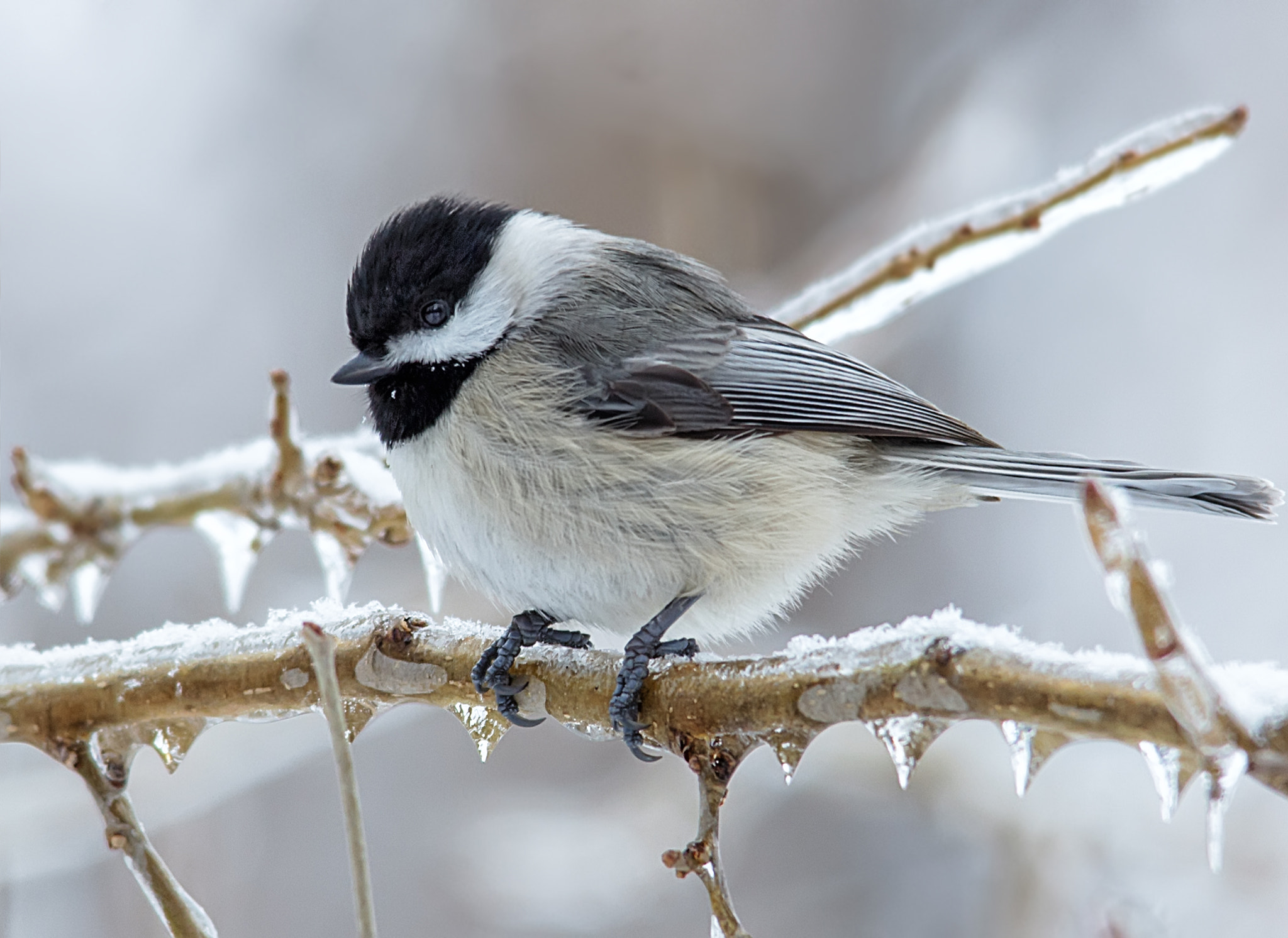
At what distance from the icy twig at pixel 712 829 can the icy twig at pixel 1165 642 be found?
0.49m

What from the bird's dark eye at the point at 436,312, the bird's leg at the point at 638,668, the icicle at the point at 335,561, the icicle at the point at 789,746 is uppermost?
the bird's dark eye at the point at 436,312

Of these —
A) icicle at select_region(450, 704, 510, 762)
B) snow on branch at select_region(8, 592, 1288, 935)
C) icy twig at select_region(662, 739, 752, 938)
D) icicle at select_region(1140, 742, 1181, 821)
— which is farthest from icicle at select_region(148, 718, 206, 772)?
icicle at select_region(1140, 742, 1181, 821)

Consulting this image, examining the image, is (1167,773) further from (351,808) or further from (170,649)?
(170,649)

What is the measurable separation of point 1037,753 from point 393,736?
2.85 meters

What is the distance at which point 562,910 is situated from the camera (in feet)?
9.82

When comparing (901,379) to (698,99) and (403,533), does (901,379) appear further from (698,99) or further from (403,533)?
(403,533)

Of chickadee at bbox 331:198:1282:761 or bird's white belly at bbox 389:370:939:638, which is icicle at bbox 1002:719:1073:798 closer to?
chickadee at bbox 331:198:1282:761

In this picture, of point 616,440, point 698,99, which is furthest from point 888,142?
point 616,440

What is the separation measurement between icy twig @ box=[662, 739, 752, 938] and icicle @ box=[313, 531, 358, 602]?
A: 0.93 metres

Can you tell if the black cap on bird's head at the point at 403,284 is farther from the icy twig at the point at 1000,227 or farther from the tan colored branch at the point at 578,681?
the icy twig at the point at 1000,227

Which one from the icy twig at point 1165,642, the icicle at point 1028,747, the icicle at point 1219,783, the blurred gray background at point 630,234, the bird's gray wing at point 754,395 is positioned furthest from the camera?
the blurred gray background at point 630,234

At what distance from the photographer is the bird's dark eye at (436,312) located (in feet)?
6.26

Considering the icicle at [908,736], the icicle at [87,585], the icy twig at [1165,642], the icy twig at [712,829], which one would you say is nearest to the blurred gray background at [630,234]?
the icicle at [87,585]

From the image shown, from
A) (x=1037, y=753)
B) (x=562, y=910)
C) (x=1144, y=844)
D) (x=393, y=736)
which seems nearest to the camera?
(x=1037, y=753)
